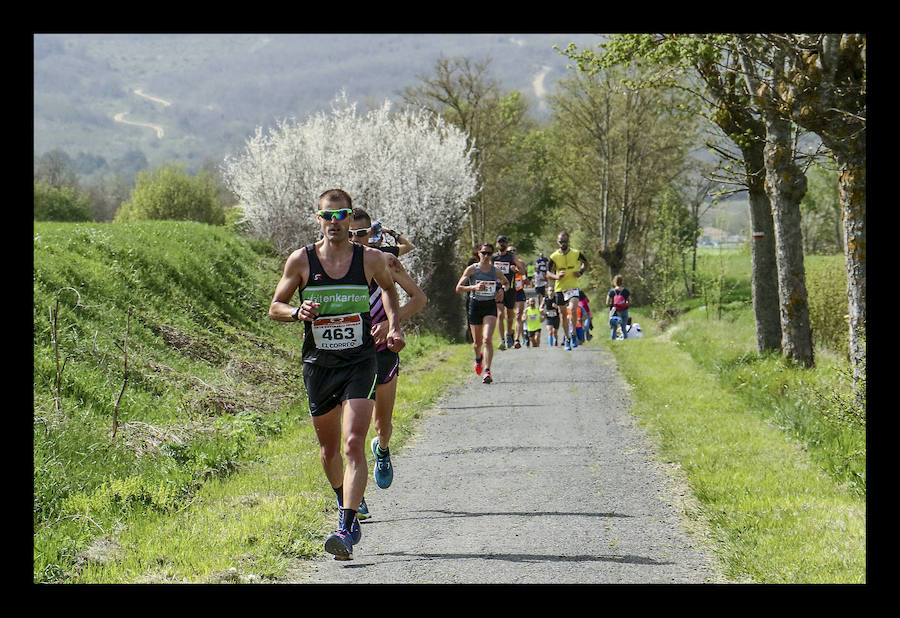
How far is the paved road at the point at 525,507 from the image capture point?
612cm

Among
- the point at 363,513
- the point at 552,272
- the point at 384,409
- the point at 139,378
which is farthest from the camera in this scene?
the point at 552,272

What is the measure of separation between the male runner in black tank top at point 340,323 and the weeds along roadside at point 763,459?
7.97 ft

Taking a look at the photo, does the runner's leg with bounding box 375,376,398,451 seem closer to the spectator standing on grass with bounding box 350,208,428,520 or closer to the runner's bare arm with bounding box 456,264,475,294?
the spectator standing on grass with bounding box 350,208,428,520

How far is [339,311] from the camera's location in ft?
21.2

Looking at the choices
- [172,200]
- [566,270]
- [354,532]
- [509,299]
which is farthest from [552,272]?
[172,200]

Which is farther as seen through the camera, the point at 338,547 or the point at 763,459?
the point at 763,459

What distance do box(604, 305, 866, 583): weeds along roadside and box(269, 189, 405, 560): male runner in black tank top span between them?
243 centimetres

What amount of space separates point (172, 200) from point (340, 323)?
5994cm

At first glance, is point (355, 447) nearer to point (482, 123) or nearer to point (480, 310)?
point (480, 310)

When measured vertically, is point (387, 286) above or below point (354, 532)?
above

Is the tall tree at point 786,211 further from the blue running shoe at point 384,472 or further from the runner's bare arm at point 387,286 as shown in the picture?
the runner's bare arm at point 387,286
